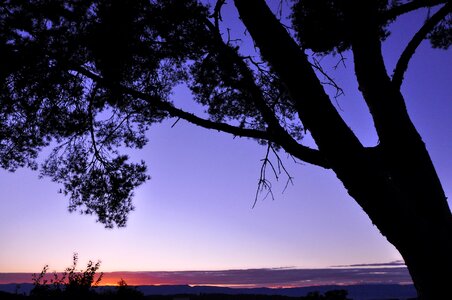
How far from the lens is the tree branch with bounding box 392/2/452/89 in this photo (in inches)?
162

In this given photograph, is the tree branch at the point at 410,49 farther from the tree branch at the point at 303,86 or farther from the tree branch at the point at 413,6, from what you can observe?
the tree branch at the point at 303,86

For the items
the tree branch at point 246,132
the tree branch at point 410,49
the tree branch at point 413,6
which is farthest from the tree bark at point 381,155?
the tree branch at point 413,6

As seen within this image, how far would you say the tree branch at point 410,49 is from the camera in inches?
162

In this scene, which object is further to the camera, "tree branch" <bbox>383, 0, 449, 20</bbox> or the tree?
"tree branch" <bbox>383, 0, 449, 20</bbox>

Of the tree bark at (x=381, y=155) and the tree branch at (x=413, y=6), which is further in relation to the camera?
the tree branch at (x=413, y=6)

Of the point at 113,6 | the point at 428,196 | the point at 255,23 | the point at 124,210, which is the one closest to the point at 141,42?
the point at 113,6

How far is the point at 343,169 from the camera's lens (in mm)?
2854

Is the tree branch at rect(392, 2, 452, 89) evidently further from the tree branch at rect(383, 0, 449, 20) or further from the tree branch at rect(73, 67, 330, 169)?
the tree branch at rect(73, 67, 330, 169)

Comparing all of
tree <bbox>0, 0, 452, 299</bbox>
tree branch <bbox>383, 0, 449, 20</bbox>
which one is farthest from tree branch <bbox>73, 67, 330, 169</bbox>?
tree branch <bbox>383, 0, 449, 20</bbox>

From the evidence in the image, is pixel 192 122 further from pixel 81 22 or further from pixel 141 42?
pixel 81 22

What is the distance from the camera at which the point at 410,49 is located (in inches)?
171

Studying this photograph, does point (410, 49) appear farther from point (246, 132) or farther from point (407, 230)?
point (407, 230)

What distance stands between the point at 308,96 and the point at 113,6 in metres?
4.35

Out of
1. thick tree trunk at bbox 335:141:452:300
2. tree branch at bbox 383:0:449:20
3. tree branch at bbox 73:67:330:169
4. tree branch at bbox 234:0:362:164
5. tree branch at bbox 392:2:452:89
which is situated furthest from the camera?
tree branch at bbox 383:0:449:20
